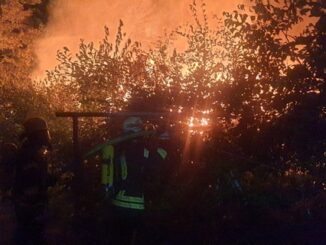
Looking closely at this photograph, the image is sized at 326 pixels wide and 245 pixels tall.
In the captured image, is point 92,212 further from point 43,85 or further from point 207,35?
point 43,85

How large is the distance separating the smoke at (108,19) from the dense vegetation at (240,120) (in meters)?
1.44

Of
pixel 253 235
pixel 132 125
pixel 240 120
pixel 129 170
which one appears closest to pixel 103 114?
pixel 132 125

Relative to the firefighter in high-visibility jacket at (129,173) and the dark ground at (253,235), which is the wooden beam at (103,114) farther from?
the dark ground at (253,235)

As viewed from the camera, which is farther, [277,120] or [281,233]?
[277,120]

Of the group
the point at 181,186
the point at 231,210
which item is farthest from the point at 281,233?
the point at 181,186

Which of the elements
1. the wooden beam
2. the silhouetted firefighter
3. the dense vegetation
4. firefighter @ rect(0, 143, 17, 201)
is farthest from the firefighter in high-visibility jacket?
firefighter @ rect(0, 143, 17, 201)

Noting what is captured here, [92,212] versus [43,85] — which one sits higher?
[43,85]

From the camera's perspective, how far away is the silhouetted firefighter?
5867mm

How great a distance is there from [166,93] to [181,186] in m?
1.35

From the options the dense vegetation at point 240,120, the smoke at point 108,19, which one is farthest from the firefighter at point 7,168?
the smoke at point 108,19

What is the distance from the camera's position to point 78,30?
18.9 m

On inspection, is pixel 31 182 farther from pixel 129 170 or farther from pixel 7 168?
pixel 129 170

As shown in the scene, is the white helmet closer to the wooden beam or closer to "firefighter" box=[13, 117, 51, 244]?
the wooden beam

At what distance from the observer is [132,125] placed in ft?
20.7
